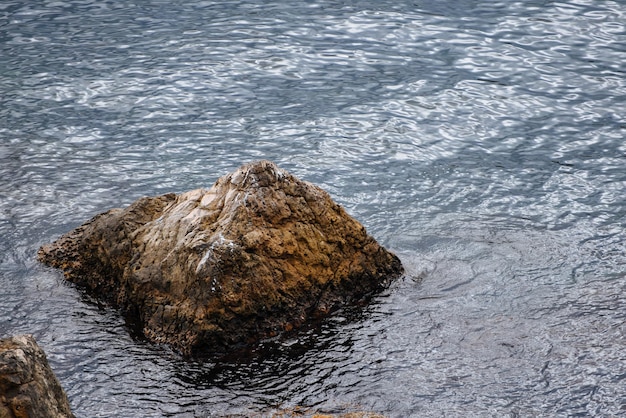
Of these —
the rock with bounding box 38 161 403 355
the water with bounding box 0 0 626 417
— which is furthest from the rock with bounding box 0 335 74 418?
the rock with bounding box 38 161 403 355

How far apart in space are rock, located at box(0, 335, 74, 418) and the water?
1.46 meters

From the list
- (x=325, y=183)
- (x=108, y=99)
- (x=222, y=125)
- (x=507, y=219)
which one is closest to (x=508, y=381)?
(x=507, y=219)

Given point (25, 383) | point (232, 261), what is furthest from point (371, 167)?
point (25, 383)

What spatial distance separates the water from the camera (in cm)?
665

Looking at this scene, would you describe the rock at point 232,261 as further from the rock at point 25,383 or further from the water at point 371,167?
the rock at point 25,383

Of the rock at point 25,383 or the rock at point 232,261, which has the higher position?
the rock at point 25,383

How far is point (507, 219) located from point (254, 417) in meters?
5.05

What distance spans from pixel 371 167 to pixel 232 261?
4.56 m

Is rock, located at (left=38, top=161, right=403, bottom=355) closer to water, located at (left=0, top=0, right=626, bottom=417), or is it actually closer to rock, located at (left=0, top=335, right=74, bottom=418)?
water, located at (left=0, top=0, right=626, bottom=417)

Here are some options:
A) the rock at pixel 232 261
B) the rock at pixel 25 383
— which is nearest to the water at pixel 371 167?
the rock at pixel 232 261

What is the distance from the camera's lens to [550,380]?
21.6ft

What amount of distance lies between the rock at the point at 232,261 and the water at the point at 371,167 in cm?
26

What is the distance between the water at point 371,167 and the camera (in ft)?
21.8

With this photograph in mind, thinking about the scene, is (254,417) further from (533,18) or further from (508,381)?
(533,18)
